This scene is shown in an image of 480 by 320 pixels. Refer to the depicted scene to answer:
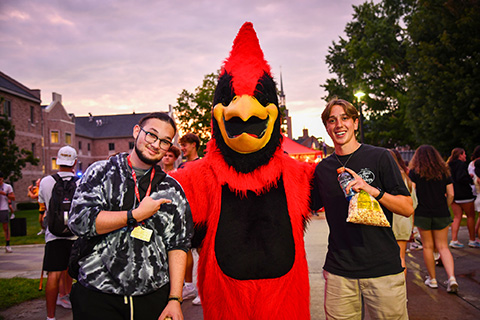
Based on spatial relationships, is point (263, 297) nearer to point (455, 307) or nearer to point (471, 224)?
point (455, 307)

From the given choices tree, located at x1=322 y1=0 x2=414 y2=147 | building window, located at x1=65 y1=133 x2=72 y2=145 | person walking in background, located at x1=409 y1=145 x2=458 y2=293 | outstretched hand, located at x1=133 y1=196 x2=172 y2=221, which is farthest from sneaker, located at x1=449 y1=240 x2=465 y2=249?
building window, located at x1=65 y1=133 x2=72 y2=145

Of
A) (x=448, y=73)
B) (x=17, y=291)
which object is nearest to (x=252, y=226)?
(x=17, y=291)

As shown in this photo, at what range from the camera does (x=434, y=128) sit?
14781mm

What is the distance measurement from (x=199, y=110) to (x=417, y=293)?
829 inches

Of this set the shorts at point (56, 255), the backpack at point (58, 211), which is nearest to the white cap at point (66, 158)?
the backpack at point (58, 211)

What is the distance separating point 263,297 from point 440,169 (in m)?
3.55

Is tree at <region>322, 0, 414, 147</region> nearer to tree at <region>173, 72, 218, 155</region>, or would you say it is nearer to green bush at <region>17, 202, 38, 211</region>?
tree at <region>173, 72, 218, 155</region>

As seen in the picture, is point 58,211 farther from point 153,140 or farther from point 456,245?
point 456,245

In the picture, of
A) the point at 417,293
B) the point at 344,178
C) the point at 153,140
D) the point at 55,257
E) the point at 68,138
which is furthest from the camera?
the point at 68,138

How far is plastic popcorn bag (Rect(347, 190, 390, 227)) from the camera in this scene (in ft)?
7.23

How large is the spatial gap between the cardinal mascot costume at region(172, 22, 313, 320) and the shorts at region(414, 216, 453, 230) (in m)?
2.78

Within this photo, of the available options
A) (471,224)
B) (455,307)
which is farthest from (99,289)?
(471,224)

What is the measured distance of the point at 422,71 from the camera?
15.1 metres

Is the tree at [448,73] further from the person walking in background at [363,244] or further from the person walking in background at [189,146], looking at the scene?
the person walking in background at [363,244]
